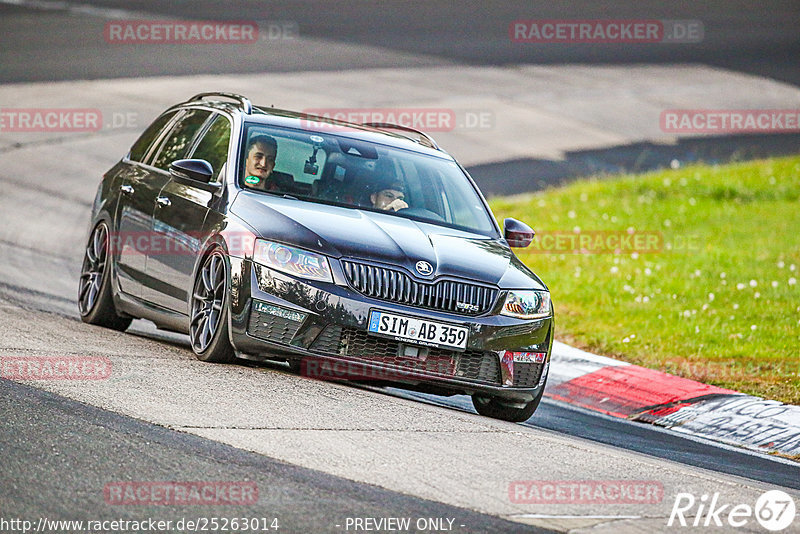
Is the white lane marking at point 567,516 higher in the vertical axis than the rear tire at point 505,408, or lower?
higher

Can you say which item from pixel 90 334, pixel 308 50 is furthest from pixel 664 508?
pixel 308 50

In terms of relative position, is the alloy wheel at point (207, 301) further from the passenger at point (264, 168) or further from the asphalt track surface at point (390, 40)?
the asphalt track surface at point (390, 40)

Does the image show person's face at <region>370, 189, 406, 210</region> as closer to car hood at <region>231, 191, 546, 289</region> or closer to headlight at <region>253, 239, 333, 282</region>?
car hood at <region>231, 191, 546, 289</region>

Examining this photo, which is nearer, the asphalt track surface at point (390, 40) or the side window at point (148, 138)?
the side window at point (148, 138)

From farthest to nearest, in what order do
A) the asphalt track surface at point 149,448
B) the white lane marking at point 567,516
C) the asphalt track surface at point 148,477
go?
the white lane marking at point 567,516 < the asphalt track surface at point 149,448 < the asphalt track surface at point 148,477

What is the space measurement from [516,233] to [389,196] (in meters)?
0.99

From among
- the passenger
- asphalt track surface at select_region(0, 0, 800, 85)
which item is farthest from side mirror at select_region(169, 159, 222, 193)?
asphalt track surface at select_region(0, 0, 800, 85)

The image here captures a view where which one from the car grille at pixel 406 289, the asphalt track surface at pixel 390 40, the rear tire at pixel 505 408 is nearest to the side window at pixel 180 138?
the car grille at pixel 406 289

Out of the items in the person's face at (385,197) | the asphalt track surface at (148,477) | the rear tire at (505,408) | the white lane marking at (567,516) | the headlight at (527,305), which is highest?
the person's face at (385,197)

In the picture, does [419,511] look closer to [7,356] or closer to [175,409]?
[175,409]

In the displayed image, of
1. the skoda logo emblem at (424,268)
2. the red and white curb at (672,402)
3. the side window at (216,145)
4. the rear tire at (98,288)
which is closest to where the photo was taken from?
the skoda logo emblem at (424,268)

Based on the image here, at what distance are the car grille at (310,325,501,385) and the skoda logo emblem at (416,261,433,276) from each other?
0.45 meters

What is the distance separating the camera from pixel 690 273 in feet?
48.0

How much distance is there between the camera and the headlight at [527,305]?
329 inches
